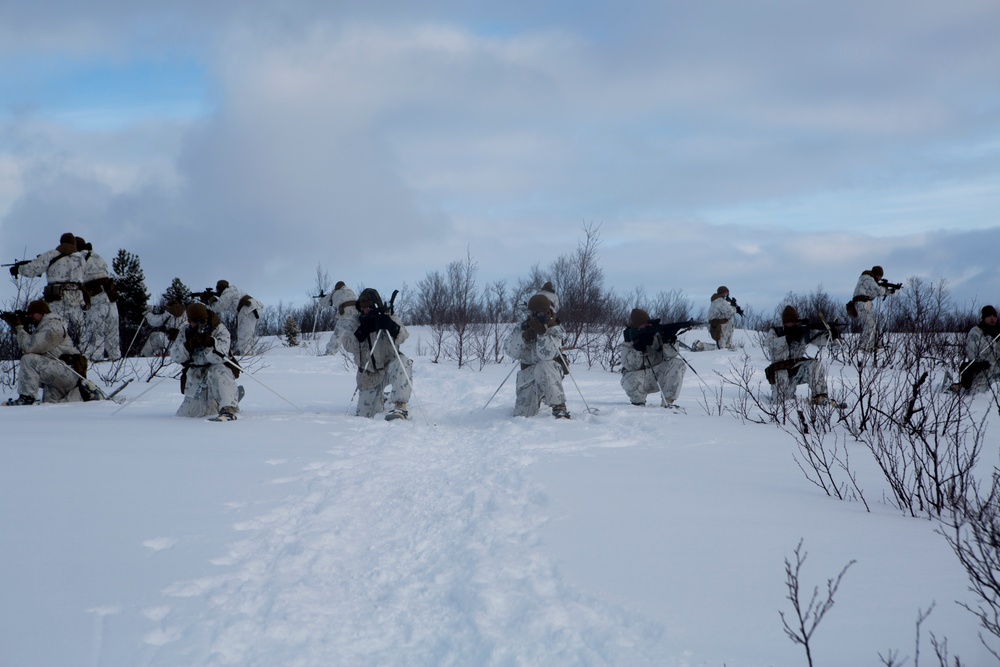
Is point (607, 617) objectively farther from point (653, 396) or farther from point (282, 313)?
point (282, 313)

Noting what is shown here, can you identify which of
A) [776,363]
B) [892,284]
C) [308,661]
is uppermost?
[892,284]

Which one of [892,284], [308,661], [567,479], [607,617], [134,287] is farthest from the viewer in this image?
[134,287]

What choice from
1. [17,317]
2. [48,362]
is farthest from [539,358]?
[17,317]

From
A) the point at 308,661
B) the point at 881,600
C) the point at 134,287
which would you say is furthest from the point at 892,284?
the point at 134,287

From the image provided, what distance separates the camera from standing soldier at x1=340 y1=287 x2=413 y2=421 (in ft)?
24.4

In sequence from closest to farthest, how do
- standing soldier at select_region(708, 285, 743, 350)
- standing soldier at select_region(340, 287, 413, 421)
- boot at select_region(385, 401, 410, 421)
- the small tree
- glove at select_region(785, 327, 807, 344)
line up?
boot at select_region(385, 401, 410, 421), standing soldier at select_region(340, 287, 413, 421), glove at select_region(785, 327, 807, 344), standing soldier at select_region(708, 285, 743, 350), the small tree

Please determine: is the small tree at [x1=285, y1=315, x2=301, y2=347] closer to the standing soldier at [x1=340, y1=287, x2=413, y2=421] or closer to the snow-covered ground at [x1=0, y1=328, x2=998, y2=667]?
the standing soldier at [x1=340, y1=287, x2=413, y2=421]

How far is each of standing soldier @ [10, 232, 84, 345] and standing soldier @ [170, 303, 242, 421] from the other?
4.94m

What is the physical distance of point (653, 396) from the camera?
9.95 meters

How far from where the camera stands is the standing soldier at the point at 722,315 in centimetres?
1709

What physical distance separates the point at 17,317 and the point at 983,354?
12967mm

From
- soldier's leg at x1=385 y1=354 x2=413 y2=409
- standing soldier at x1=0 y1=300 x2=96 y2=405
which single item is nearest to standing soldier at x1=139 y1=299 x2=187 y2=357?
standing soldier at x1=0 y1=300 x2=96 y2=405

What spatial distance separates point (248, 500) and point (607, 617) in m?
2.13

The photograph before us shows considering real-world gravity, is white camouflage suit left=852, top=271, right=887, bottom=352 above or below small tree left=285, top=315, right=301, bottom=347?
above
